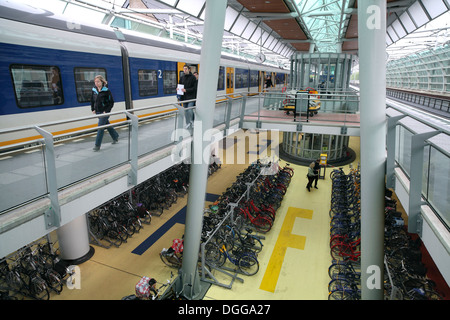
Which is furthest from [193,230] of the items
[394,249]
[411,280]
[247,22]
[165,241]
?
[247,22]

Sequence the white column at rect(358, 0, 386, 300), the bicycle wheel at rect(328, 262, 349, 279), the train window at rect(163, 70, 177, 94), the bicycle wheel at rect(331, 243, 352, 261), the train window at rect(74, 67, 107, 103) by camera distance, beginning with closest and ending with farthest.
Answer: the white column at rect(358, 0, 386, 300)
the train window at rect(74, 67, 107, 103)
the bicycle wheel at rect(328, 262, 349, 279)
the bicycle wheel at rect(331, 243, 352, 261)
the train window at rect(163, 70, 177, 94)

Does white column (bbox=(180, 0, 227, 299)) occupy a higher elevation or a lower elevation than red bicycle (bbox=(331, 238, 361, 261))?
higher

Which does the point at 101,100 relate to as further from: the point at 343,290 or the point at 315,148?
the point at 315,148

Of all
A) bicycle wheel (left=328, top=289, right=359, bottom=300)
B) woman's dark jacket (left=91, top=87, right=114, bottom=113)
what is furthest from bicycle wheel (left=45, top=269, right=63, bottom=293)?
bicycle wheel (left=328, top=289, right=359, bottom=300)

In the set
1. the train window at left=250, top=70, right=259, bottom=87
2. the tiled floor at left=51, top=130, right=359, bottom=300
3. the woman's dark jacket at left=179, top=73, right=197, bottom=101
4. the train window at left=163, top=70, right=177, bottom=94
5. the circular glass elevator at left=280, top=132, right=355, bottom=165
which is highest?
the train window at left=250, top=70, right=259, bottom=87

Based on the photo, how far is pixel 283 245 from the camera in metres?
9.44

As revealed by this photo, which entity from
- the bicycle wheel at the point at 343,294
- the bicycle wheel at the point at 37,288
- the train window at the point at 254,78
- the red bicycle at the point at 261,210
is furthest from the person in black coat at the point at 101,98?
the train window at the point at 254,78

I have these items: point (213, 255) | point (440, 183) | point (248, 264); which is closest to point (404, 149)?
point (440, 183)

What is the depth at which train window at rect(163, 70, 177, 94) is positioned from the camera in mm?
10605

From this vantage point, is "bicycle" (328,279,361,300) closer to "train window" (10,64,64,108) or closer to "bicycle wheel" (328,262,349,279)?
"bicycle wheel" (328,262,349,279)

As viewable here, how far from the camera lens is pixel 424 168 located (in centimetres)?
381

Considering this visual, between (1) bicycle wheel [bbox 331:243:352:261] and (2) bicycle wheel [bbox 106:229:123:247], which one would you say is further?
(2) bicycle wheel [bbox 106:229:123:247]

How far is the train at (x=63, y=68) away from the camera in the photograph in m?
5.81

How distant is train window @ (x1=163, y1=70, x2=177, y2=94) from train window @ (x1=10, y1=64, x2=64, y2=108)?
4.27m
